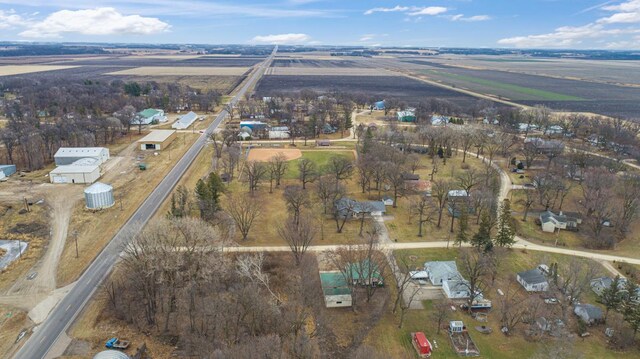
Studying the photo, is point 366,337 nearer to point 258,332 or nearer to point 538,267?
point 258,332

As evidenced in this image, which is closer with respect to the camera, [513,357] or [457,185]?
[513,357]

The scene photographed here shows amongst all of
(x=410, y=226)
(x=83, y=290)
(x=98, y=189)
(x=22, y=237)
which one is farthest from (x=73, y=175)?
(x=410, y=226)

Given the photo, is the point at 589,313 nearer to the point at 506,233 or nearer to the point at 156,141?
the point at 506,233

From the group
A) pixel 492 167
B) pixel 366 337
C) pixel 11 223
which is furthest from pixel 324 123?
pixel 366 337

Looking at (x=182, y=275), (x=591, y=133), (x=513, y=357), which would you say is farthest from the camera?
(x=591, y=133)

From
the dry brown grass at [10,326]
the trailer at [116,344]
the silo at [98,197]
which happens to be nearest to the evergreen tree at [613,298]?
the trailer at [116,344]

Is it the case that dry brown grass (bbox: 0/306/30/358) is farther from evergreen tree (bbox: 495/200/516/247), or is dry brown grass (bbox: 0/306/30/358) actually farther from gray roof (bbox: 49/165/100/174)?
evergreen tree (bbox: 495/200/516/247)
